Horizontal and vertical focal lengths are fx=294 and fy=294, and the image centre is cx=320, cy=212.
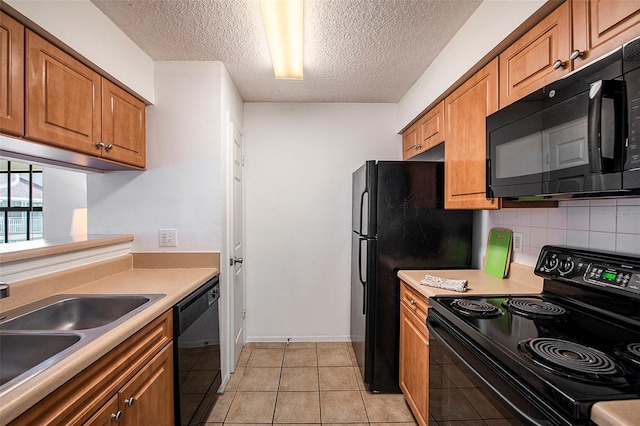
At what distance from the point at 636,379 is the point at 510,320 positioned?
435 millimetres

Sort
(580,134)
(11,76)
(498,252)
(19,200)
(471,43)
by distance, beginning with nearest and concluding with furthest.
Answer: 1. (580,134)
2. (11,76)
3. (471,43)
4. (498,252)
5. (19,200)

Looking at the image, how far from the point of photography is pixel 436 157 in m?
2.76

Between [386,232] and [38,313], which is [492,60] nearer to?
[386,232]

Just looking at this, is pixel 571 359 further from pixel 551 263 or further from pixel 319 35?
pixel 319 35

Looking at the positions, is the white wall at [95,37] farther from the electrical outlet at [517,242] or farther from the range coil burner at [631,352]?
the electrical outlet at [517,242]

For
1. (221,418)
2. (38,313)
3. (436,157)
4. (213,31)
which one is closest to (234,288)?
(221,418)

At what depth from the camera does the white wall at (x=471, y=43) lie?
1.31m

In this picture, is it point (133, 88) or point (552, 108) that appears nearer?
point (552, 108)

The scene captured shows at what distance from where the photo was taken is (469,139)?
1738 millimetres

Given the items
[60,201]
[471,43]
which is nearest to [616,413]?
[471,43]

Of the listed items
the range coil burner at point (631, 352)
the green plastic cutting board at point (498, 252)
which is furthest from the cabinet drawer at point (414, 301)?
the range coil burner at point (631, 352)

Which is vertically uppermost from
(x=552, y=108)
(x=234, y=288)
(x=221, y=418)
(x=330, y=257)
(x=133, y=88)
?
(x=133, y=88)

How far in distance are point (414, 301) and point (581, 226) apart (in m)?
0.92

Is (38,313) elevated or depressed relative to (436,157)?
depressed
